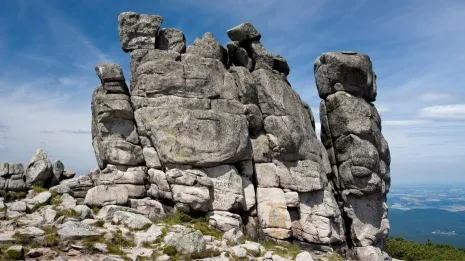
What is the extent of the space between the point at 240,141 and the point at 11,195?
812 inches

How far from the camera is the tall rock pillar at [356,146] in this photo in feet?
125

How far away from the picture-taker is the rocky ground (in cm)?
2177

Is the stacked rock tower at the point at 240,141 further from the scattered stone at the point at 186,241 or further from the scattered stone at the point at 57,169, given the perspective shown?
the scattered stone at the point at 186,241

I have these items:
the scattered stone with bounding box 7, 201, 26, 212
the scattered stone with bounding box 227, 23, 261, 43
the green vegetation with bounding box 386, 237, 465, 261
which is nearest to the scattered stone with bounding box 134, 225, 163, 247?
the scattered stone with bounding box 7, 201, 26, 212

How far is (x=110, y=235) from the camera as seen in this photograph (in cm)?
2405

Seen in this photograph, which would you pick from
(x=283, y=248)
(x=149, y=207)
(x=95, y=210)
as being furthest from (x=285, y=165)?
(x=95, y=210)

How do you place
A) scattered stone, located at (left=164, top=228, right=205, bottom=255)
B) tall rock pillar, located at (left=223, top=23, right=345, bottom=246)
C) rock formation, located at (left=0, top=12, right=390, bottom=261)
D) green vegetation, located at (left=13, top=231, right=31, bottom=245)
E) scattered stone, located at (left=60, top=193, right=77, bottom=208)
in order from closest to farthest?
1. green vegetation, located at (left=13, top=231, right=31, bottom=245)
2. scattered stone, located at (left=164, top=228, right=205, bottom=255)
3. scattered stone, located at (left=60, top=193, right=77, bottom=208)
4. rock formation, located at (left=0, top=12, right=390, bottom=261)
5. tall rock pillar, located at (left=223, top=23, right=345, bottom=246)

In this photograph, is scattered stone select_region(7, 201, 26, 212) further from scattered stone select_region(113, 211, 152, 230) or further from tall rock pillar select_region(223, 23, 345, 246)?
tall rock pillar select_region(223, 23, 345, 246)

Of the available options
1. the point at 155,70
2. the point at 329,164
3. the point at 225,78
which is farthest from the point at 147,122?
the point at 329,164

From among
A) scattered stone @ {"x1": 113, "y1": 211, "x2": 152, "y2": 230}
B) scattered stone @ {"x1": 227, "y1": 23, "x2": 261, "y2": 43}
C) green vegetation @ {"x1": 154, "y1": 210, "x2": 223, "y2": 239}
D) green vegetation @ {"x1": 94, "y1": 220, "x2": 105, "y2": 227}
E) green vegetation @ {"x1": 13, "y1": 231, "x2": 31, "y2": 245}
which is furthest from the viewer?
scattered stone @ {"x1": 227, "y1": 23, "x2": 261, "y2": 43}

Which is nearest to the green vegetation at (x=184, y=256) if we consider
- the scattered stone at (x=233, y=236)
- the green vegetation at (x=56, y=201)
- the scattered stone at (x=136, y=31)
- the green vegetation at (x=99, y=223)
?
the scattered stone at (x=233, y=236)

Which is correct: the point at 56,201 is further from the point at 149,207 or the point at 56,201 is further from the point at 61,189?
the point at 149,207

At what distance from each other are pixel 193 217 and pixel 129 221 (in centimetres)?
636

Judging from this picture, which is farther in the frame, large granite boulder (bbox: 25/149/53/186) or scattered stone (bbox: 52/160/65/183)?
scattered stone (bbox: 52/160/65/183)
